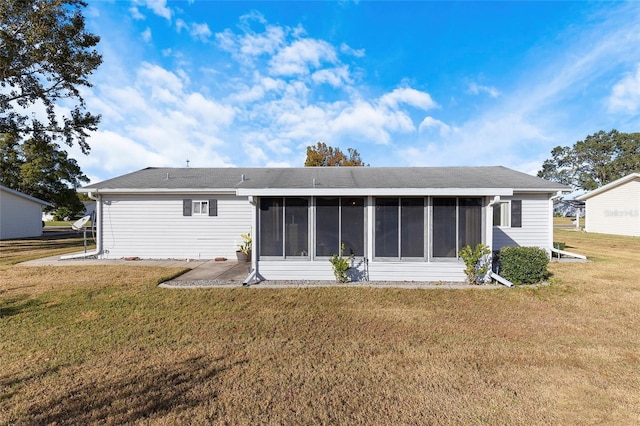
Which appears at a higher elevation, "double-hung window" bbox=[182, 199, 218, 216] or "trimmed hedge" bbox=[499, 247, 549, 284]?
"double-hung window" bbox=[182, 199, 218, 216]

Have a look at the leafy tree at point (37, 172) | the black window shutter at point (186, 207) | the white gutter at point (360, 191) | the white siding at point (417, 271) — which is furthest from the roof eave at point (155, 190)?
the leafy tree at point (37, 172)

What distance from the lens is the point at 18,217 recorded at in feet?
63.0

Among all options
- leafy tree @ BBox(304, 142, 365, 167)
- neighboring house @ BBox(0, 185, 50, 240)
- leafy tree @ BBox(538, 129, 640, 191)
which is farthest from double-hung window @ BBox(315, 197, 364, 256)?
leafy tree @ BBox(538, 129, 640, 191)

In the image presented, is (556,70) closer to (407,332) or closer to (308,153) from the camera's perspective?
(407,332)

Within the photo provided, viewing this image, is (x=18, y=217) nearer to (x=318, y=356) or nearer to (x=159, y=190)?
(x=159, y=190)

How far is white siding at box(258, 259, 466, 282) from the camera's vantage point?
23.7ft

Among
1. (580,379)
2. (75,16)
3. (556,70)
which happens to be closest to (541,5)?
(556,70)

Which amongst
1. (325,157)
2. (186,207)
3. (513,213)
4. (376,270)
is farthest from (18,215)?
(513,213)

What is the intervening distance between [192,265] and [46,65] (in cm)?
1205

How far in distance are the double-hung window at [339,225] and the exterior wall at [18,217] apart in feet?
76.6

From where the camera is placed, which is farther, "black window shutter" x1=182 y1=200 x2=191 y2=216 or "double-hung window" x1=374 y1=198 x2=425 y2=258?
"black window shutter" x1=182 y1=200 x2=191 y2=216

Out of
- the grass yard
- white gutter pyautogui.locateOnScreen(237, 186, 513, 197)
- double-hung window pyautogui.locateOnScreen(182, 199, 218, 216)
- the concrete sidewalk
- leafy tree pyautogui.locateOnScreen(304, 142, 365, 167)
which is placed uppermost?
leafy tree pyautogui.locateOnScreen(304, 142, 365, 167)

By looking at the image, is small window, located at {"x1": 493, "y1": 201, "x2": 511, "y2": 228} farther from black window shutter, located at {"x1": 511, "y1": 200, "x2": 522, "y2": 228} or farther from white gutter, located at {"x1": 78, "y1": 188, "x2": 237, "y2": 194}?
white gutter, located at {"x1": 78, "y1": 188, "x2": 237, "y2": 194}

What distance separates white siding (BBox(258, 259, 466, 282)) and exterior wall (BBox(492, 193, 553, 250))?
175 inches
